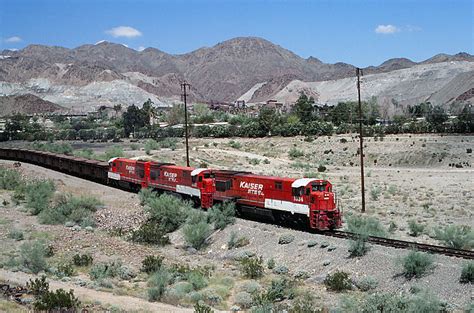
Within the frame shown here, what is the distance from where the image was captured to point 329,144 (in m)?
104

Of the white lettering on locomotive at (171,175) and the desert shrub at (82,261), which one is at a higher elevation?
the white lettering on locomotive at (171,175)

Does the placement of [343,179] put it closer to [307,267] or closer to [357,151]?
[357,151]

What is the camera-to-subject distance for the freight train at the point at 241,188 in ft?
102

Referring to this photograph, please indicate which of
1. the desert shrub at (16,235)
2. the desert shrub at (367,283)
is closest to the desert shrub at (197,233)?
the desert shrub at (16,235)

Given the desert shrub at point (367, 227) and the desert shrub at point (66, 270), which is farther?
the desert shrub at point (367, 227)

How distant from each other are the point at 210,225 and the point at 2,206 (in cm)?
1924

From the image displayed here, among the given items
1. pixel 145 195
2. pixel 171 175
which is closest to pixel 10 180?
pixel 145 195

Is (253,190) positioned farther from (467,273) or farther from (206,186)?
(467,273)

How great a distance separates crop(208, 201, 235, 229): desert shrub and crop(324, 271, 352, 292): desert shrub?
12.0 meters

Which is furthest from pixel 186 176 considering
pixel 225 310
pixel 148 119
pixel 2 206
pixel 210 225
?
pixel 148 119

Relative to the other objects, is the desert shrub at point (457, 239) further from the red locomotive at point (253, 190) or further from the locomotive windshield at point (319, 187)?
the locomotive windshield at point (319, 187)

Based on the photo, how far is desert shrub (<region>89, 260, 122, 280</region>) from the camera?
985 inches

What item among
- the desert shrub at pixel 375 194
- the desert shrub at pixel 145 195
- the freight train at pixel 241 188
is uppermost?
the freight train at pixel 241 188

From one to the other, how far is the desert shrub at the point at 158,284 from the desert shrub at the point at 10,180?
121 ft
